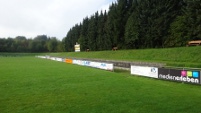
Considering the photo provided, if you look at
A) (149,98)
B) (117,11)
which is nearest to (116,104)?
(149,98)

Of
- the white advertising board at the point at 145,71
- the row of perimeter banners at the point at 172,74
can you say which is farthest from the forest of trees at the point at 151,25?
the row of perimeter banners at the point at 172,74

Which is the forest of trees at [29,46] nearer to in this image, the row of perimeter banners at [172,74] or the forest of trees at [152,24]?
the forest of trees at [152,24]

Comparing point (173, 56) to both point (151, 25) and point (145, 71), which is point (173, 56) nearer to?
point (145, 71)

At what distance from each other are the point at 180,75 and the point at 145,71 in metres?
4.63

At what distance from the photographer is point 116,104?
9977mm

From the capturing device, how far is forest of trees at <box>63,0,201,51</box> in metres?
34.0

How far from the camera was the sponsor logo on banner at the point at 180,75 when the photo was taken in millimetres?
16484

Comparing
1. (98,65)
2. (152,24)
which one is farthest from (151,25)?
(98,65)

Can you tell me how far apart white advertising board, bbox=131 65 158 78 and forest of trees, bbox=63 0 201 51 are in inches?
533

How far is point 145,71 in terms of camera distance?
22109mm

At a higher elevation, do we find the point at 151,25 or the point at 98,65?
the point at 151,25

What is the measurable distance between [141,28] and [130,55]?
6586 mm

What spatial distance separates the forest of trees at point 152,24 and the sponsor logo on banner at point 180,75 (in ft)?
50.5

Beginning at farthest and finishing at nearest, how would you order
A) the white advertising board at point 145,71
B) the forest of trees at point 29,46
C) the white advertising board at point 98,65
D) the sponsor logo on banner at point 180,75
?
the forest of trees at point 29,46 < the white advertising board at point 98,65 < the white advertising board at point 145,71 < the sponsor logo on banner at point 180,75
